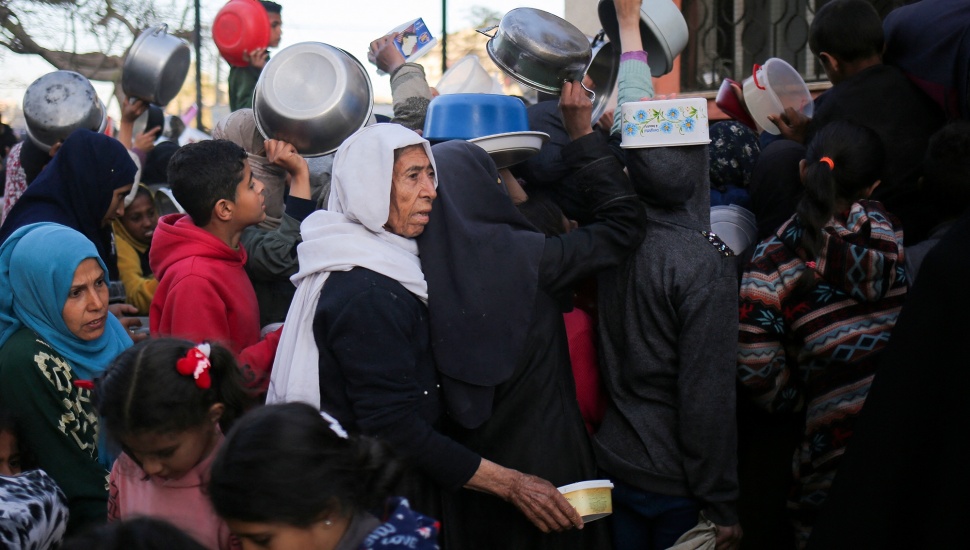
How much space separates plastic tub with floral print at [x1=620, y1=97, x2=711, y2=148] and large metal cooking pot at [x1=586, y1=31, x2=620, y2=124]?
29.4 inches

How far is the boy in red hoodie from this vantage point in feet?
8.91

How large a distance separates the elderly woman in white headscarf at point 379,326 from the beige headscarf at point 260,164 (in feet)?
3.57

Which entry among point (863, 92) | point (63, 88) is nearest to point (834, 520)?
point (863, 92)

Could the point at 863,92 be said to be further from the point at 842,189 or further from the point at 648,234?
the point at 648,234

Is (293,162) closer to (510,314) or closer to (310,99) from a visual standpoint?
(310,99)

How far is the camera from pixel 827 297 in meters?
2.65

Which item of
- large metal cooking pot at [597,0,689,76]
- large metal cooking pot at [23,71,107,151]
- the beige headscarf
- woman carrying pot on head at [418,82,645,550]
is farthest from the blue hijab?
large metal cooking pot at [597,0,689,76]

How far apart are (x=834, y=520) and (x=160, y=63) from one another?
401 cm

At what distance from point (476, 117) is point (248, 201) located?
0.80m

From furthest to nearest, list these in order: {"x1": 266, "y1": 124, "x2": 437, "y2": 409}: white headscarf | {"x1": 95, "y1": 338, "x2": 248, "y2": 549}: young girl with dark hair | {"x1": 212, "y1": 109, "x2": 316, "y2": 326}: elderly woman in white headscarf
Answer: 1. {"x1": 212, "y1": 109, "x2": 316, "y2": 326}: elderly woman in white headscarf
2. {"x1": 266, "y1": 124, "x2": 437, "y2": 409}: white headscarf
3. {"x1": 95, "y1": 338, "x2": 248, "y2": 549}: young girl with dark hair

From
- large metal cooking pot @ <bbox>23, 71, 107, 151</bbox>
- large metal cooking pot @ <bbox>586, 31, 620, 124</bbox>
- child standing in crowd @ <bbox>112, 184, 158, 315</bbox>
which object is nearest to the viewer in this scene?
large metal cooking pot @ <bbox>586, 31, 620, 124</bbox>

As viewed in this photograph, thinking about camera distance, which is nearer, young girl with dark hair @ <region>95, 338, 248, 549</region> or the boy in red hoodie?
young girl with dark hair @ <region>95, 338, 248, 549</region>

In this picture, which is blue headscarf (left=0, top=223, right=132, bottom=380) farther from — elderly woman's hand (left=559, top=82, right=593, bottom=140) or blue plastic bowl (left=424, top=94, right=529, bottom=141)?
elderly woman's hand (left=559, top=82, right=593, bottom=140)

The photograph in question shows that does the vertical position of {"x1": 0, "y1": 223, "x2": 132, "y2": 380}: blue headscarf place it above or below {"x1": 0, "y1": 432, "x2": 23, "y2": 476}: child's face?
above
